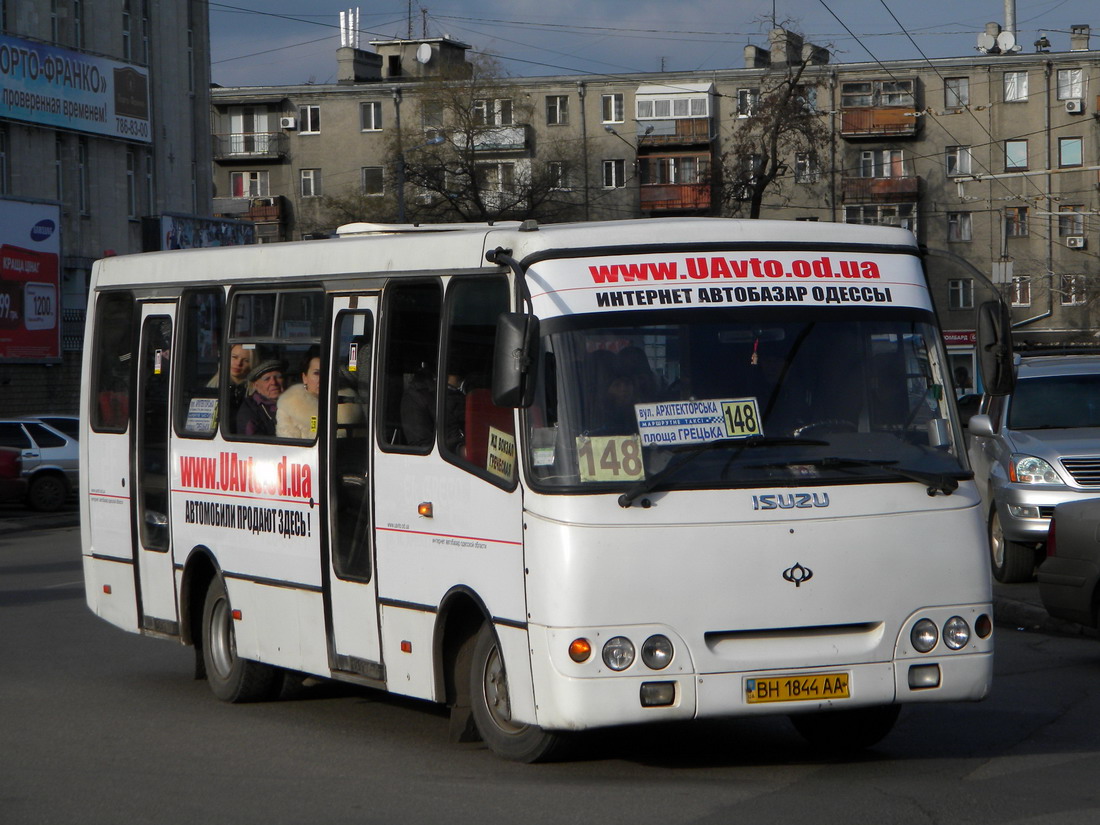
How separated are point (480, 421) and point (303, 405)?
1.73 metres

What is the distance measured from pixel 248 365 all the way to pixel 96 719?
2.11 m

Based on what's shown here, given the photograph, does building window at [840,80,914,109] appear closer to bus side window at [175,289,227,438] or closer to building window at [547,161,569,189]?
building window at [547,161,569,189]

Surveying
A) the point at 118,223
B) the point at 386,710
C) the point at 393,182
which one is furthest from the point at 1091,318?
the point at 386,710

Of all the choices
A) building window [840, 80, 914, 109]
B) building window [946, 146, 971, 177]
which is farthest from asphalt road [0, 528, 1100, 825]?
building window [840, 80, 914, 109]

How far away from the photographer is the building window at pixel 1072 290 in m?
67.1

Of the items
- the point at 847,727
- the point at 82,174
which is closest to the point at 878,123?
the point at 82,174

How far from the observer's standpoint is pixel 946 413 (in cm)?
769

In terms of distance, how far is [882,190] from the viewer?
233ft

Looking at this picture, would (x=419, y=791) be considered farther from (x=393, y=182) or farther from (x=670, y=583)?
(x=393, y=182)

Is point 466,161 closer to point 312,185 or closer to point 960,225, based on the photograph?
point 312,185

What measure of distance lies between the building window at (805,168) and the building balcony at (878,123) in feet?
7.20

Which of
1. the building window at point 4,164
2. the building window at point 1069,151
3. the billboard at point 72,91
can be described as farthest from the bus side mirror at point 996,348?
the building window at point 1069,151

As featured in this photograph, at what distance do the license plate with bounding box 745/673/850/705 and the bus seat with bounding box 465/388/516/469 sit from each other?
5.08 feet

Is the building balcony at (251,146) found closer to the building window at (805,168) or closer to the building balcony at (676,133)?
the building balcony at (676,133)
